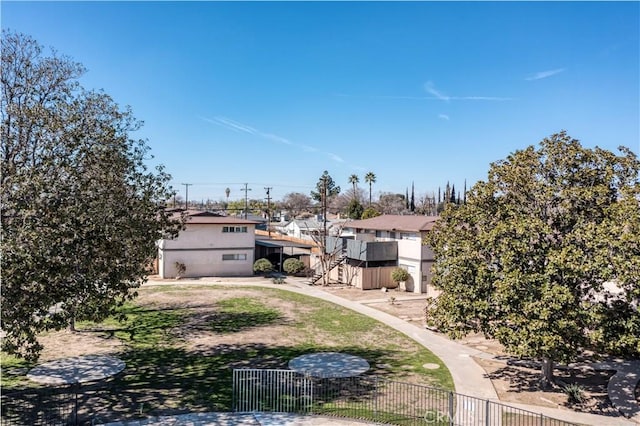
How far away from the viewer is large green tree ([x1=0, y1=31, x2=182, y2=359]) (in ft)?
32.8

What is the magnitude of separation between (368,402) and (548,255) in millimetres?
6836

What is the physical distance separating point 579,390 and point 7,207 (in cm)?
1674

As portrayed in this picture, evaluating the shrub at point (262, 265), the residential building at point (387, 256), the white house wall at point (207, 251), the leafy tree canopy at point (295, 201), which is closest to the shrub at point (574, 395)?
the residential building at point (387, 256)

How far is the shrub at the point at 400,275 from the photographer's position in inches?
1292

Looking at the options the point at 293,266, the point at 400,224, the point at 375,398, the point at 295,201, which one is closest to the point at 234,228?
the point at 293,266

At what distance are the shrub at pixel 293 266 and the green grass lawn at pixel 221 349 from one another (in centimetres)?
941

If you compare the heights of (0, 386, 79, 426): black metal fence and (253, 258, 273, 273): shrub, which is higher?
(253, 258, 273, 273): shrub

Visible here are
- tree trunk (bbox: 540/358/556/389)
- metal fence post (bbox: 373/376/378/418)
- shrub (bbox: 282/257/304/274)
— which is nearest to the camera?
metal fence post (bbox: 373/376/378/418)

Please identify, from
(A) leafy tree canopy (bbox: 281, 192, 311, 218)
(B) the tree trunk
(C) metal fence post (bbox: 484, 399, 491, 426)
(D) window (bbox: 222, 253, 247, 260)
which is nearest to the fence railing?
(C) metal fence post (bbox: 484, 399, 491, 426)

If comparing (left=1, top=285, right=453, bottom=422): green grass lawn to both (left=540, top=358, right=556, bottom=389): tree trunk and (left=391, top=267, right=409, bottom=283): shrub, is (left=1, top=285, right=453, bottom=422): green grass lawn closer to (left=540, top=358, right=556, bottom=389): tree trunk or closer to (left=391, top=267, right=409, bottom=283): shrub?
(left=540, top=358, right=556, bottom=389): tree trunk

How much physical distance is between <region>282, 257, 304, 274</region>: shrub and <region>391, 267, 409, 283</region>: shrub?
8.99 meters

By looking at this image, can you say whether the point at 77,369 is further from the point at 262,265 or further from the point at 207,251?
the point at 262,265

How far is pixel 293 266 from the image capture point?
1522 inches

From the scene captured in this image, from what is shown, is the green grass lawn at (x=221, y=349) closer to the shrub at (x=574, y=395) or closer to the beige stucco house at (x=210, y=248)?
the shrub at (x=574, y=395)
